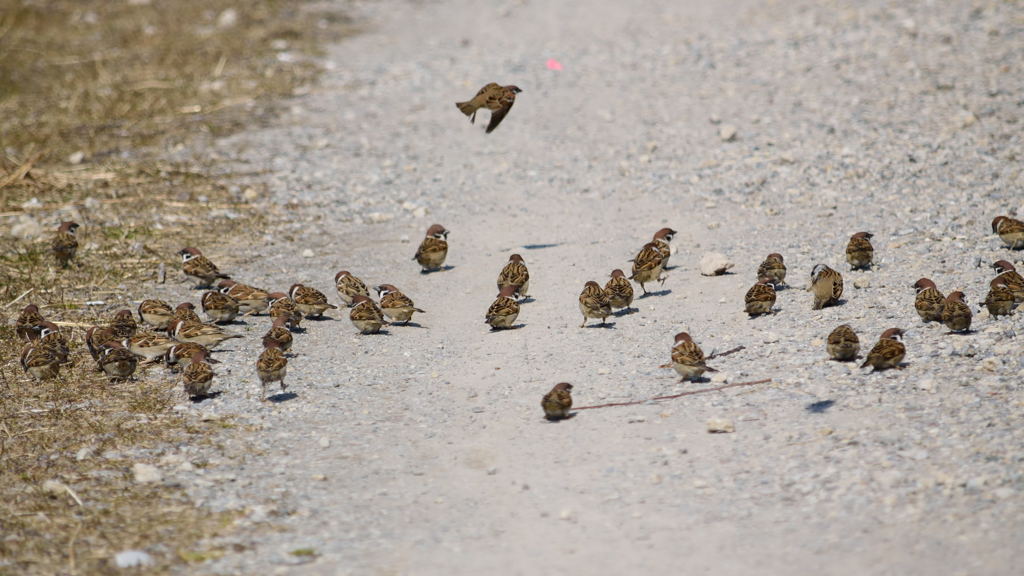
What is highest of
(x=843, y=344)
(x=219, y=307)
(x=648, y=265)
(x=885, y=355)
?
(x=648, y=265)

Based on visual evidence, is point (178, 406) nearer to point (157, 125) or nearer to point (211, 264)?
point (211, 264)

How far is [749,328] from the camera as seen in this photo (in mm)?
11211

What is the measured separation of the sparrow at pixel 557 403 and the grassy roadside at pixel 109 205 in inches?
116

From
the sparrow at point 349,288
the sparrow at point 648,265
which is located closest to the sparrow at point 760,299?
the sparrow at point 648,265

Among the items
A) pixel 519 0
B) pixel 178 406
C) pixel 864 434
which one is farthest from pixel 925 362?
pixel 519 0

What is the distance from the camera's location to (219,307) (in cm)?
1236

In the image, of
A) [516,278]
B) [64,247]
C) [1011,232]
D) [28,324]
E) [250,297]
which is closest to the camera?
[28,324]

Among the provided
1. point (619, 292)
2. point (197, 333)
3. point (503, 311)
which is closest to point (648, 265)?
point (619, 292)

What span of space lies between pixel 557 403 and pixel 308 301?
4368 mm

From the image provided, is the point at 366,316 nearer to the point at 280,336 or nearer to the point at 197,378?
the point at 280,336

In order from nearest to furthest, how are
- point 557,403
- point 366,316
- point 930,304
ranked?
1. point 557,403
2. point 930,304
3. point 366,316

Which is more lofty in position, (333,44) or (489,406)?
(333,44)

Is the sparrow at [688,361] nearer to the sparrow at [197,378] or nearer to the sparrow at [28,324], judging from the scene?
the sparrow at [197,378]

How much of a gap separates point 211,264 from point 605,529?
26.1 feet
